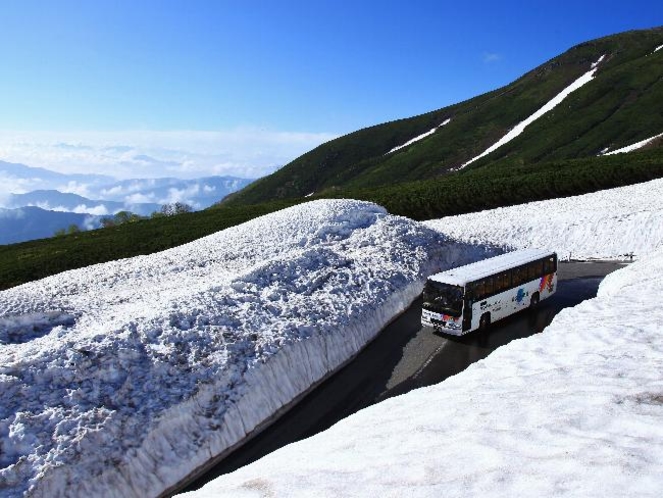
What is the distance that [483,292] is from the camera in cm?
2353

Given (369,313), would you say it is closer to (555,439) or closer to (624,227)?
(555,439)

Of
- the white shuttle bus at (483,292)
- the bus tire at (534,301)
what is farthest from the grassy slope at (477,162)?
the white shuttle bus at (483,292)

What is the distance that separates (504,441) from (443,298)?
15866mm

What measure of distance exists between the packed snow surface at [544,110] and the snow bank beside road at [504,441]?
96.0 metres

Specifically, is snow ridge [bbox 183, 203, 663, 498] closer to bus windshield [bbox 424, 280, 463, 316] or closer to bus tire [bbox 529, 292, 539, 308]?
bus windshield [bbox 424, 280, 463, 316]

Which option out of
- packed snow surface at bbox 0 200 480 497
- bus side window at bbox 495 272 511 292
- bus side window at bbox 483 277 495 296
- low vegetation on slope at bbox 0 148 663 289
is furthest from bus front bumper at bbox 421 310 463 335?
low vegetation on slope at bbox 0 148 663 289

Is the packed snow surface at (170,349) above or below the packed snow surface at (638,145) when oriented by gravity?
below

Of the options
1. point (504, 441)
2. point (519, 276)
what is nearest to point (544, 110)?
point (519, 276)

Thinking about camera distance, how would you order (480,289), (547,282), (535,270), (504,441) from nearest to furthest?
(504,441), (480,289), (535,270), (547,282)

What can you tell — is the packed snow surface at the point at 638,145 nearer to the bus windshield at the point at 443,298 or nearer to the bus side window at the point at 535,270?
the bus side window at the point at 535,270

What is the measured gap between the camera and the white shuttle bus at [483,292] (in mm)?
22797

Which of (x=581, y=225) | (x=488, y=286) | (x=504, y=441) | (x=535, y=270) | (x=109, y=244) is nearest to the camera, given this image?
(x=504, y=441)

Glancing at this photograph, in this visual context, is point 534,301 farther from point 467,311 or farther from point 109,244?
point 109,244

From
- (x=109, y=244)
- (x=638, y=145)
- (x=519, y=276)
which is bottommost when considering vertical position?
(x=519, y=276)
